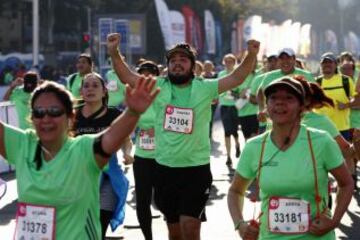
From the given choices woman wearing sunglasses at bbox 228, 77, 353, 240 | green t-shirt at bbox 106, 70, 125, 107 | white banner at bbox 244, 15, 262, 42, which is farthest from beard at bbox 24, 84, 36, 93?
white banner at bbox 244, 15, 262, 42

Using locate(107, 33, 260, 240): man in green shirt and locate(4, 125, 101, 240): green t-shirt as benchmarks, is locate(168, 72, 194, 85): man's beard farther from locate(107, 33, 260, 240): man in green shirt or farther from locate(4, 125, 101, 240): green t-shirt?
locate(4, 125, 101, 240): green t-shirt

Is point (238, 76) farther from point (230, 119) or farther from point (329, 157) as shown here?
point (230, 119)

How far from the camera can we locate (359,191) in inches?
463

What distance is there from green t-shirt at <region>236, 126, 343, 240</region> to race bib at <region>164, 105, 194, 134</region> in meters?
2.21

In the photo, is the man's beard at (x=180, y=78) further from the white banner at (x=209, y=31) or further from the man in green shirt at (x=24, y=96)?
the white banner at (x=209, y=31)

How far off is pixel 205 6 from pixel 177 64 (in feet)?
180

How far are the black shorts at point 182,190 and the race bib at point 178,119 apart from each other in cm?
29

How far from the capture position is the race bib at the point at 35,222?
4070 mm

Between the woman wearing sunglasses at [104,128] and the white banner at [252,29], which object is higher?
the white banner at [252,29]

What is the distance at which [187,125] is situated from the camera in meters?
6.89

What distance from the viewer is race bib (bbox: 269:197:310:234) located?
456 cm

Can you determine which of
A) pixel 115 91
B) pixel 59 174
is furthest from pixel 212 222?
pixel 59 174

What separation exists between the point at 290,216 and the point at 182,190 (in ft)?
7.68

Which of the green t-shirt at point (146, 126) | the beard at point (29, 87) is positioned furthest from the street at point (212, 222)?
the beard at point (29, 87)
